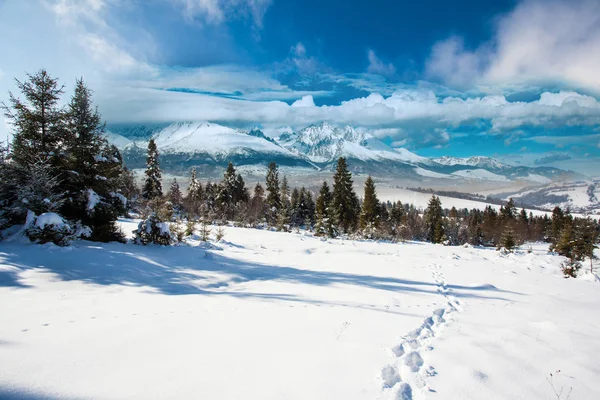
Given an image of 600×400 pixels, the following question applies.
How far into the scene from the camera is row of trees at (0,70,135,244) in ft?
36.1

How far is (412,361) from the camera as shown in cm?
433

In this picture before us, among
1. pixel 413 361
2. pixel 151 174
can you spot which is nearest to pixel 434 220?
pixel 151 174

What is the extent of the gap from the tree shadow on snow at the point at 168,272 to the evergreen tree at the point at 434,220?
49557 mm

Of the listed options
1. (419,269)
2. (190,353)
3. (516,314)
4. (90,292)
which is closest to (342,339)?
(190,353)

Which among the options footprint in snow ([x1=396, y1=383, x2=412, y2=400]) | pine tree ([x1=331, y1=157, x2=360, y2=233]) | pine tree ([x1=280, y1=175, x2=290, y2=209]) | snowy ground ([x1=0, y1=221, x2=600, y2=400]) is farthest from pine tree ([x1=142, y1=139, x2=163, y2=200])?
footprint in snow ([x1=396, y1=383, x2=412, y2=400])

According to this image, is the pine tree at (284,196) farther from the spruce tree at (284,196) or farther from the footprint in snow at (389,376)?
the footprint in snow at (389,376)

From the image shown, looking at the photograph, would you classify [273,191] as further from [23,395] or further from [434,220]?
[23,395]

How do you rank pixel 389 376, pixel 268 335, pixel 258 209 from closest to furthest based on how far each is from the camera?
1. pixel 389 376
2. pixel 268 335
3. pixel 258 209

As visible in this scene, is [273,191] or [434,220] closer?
[273,191]

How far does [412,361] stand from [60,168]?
51.0 feet

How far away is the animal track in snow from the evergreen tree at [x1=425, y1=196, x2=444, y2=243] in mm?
54239

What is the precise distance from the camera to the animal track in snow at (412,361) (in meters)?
3.65

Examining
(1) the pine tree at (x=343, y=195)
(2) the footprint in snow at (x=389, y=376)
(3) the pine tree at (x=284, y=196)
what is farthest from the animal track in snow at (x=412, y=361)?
(1) the pine tree at (x=343, y=195)

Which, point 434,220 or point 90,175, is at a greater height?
point 90,175
